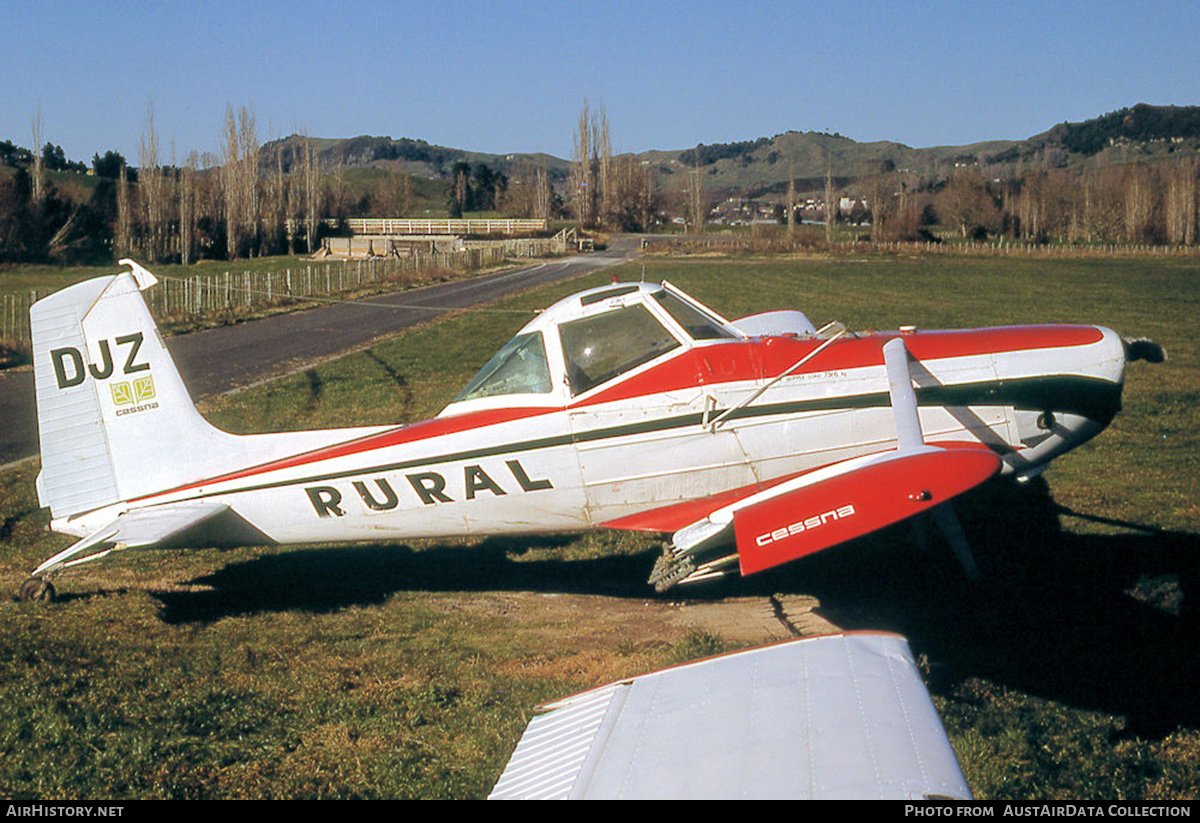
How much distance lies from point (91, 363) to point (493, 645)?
3.84m

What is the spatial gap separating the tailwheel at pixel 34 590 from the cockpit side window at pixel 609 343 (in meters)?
4.52

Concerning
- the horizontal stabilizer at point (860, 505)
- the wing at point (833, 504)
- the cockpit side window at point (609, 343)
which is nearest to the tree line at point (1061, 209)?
the cockpit side window at point (609, 343)

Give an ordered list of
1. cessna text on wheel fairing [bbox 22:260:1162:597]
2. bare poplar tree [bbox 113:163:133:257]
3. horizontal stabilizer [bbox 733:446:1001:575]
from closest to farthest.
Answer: horizontal stabilizer [bbox 733:446:1001:575] < cessna text on wheel fairing [bbox 22:260:1162:597] < bare poplar tree [bbox 113:163:133:257]

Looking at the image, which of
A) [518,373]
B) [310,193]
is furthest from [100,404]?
[310,193]

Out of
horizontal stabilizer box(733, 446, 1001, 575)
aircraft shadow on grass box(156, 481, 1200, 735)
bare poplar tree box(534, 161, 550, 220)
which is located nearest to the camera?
horizontal stabilizer box(733, 446, 1001, 575)

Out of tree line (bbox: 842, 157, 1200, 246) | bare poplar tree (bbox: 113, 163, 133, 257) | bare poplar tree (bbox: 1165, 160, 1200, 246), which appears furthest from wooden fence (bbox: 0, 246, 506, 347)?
bare poplar tree (bbox: 1165, 160, 1200, 246)

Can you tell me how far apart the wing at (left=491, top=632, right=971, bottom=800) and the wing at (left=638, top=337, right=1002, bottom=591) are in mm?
2036

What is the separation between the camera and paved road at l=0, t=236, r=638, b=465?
1747 centimetres

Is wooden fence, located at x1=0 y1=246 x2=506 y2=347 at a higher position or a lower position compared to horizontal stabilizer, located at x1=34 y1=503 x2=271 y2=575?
higher

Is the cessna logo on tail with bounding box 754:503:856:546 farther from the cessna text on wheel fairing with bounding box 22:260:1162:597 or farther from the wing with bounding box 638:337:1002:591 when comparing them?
the cessna text on wheel fairing with bounding box 22:260:1162:597

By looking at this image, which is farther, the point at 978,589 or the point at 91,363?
the point at 978,589

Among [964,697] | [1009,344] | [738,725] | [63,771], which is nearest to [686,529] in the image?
[964,697]

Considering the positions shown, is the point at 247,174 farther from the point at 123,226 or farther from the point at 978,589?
the point at 978,589

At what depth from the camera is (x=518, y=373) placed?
7.58m
